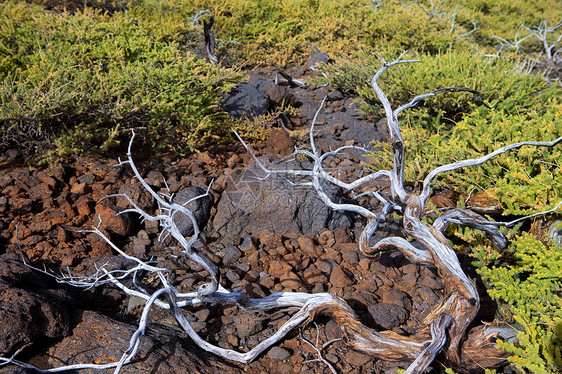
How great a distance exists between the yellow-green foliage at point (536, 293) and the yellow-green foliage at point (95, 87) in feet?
9.81

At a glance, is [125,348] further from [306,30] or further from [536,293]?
[306,30]

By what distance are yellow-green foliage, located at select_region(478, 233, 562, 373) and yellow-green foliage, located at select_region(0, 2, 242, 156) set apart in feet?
9.81

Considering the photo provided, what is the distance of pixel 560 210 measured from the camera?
2.90 m

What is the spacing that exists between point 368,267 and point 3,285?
7.66ft

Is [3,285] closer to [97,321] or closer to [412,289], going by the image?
[97,321]

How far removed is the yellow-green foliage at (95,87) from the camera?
12.4ft

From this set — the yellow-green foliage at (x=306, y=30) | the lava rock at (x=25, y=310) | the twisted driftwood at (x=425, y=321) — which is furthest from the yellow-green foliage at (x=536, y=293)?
the yellow-green foliage at (x=306, y=30)

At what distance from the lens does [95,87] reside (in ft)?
14.0

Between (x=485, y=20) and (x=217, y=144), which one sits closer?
(x=217, y=144)

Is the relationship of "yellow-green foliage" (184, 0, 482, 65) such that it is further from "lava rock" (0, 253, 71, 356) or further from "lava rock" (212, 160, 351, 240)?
"lava rock" (0, 253, 71, 356)

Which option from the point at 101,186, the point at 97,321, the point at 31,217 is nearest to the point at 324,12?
the point at 101,186

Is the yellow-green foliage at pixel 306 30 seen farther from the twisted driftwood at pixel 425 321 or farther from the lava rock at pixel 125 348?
the lava rock at pixel 125 348

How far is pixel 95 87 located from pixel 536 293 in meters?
4.23

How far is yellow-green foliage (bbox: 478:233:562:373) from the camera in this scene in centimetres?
219
